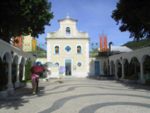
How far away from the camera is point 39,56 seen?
43.5 m

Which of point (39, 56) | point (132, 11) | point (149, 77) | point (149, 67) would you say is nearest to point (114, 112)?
point (132, 11)

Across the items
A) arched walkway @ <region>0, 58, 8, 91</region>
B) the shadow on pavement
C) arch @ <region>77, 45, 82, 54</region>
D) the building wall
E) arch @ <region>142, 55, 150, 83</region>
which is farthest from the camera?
arch @ <region>77, 45, 82, 54</region>

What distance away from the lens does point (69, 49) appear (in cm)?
4406

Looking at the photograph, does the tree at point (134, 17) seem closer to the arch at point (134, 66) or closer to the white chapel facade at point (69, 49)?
the arch at point (134, 66)

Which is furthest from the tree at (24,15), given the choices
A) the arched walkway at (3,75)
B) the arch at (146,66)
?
the arch at (146,66)

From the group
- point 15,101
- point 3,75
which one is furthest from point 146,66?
point 15,101

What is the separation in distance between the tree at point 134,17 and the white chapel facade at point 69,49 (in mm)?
21925

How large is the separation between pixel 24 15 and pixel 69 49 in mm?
29946

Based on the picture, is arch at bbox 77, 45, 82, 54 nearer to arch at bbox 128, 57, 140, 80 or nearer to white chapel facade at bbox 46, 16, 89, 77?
white chapel facade at bbox 46, 16, 89, 77

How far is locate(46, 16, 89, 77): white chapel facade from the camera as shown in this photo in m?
43.6

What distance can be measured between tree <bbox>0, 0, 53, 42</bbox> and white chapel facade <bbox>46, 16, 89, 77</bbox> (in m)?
25.4

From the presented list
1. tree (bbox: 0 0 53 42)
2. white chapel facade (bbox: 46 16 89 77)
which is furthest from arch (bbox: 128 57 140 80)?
white chapel facade (bbox: 46 16 89 77)

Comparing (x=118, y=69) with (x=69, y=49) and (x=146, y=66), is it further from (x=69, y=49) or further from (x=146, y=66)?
(x=69, y=49)

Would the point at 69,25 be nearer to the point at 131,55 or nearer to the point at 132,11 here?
the point at 131,55
